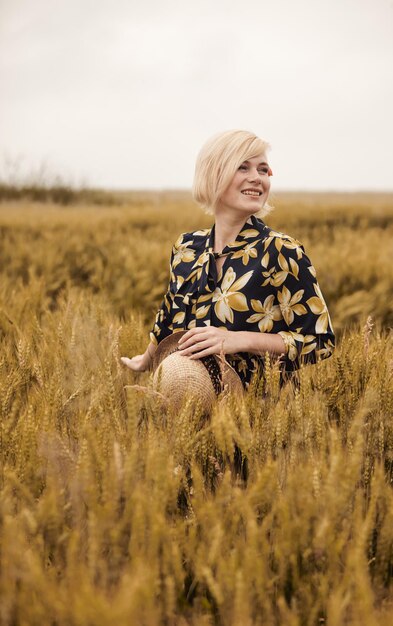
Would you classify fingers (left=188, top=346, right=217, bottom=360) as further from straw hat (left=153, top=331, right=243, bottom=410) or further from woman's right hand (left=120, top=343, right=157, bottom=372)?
woman's right hand (left=120, top=343, right=157, bottom=372)

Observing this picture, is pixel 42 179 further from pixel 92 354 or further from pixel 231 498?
pixel 231 498

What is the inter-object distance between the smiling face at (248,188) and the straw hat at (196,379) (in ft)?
1.55

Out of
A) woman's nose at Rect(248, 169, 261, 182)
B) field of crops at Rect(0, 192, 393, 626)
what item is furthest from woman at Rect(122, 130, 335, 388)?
field of crops at Rect(0, 192, 393, 626)

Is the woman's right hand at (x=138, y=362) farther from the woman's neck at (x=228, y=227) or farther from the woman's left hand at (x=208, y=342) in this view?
the woman's neck at (x=228, y=227)

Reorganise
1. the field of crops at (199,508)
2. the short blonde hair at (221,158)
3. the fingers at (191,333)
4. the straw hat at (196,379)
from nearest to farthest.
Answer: the field of crops at (199,508), the straw hat at (196,379), the fingers at (191,333), the short blonde hair at (221,158)

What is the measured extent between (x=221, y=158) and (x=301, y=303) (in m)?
0.51

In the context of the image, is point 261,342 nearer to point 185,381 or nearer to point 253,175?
point 185,381

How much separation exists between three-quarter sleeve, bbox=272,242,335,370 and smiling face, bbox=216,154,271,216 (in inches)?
7.1

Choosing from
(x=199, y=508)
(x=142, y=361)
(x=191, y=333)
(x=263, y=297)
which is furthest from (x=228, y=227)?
(x=199, y=508)

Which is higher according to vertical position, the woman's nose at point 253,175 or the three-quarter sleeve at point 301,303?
the woman's nose at point 253,175

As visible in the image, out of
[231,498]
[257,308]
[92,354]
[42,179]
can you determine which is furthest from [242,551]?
[42,179]

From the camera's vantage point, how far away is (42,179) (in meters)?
14.2

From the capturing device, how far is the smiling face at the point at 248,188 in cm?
187

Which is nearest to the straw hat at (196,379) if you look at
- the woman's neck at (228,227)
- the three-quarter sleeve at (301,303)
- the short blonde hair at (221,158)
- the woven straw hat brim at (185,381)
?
the woven straw hat brim at (185,381)
